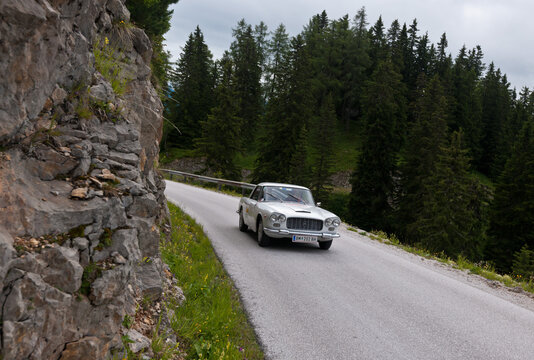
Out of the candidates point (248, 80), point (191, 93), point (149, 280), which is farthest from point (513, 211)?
point (191, 93)

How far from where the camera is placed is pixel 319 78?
7006cm

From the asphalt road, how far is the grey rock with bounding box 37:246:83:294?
2.52m

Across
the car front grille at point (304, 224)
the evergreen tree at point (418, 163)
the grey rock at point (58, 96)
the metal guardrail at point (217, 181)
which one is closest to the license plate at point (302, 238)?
the car front grille at point (304, 224)

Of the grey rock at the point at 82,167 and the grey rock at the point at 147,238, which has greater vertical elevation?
the grey rock at the point at 82,167

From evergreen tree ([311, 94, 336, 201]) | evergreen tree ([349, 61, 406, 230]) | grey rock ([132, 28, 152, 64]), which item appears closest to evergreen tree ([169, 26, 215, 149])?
evergreen tree ([311, 94, 336, 201])

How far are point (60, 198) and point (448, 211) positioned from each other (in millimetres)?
28954

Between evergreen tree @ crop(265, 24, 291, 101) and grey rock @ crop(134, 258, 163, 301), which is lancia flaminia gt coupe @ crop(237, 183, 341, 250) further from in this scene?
evergreen tree @ crop(265, 24, 291, 101)

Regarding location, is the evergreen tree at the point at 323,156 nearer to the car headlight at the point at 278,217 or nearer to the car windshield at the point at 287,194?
the car windshield at the point at 287,194

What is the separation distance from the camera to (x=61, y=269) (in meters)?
2.99

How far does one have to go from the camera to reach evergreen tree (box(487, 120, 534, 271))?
32.2 metres

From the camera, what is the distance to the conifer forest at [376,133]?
31344 mm

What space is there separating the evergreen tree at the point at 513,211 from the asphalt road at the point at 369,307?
26.7 meters

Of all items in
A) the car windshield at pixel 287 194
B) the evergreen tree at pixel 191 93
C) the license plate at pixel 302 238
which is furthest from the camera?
the evergreen tree at pixel 191 93

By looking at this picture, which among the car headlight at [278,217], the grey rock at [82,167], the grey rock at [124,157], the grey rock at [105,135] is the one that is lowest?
the car headlight at [278,217]
